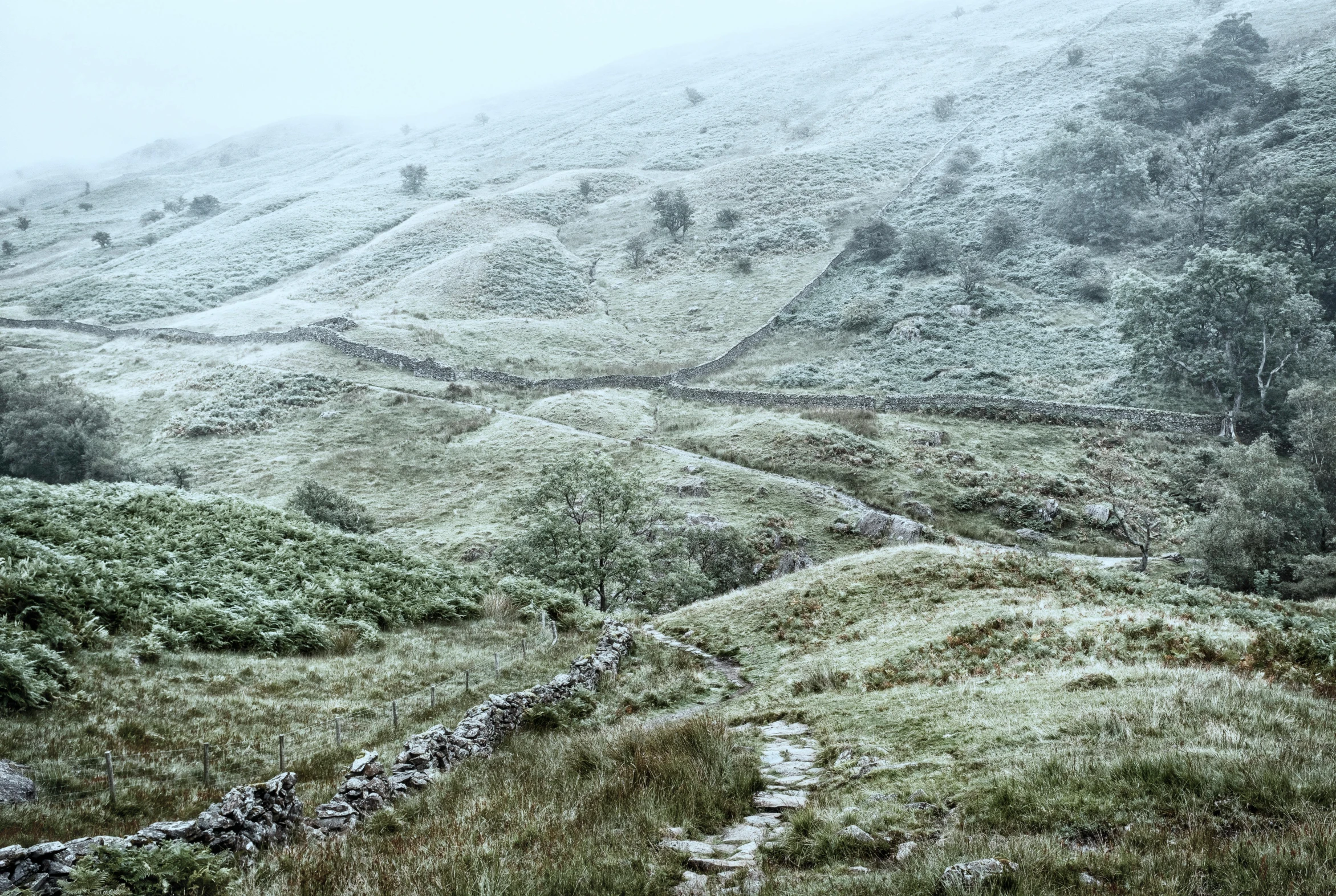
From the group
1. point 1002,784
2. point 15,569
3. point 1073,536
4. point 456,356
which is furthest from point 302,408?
point 1002,784

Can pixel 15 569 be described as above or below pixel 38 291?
below

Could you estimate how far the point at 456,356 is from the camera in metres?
70.1

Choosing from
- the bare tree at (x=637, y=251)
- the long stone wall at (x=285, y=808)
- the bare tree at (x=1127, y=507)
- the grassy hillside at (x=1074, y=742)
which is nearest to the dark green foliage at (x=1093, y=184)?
the bare tree at (x=1127, y=507)

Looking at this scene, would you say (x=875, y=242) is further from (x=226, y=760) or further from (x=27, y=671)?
(x=27, y=671)

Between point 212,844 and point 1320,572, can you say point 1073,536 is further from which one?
point 212,844

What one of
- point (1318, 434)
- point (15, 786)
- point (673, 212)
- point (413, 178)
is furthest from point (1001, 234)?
point (413, 178)

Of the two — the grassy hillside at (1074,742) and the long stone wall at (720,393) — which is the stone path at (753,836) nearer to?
the grassy hillside at (1074,742)

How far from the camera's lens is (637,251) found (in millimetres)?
100062

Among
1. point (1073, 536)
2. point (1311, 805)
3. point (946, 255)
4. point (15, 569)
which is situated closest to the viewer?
point (1311, 805)

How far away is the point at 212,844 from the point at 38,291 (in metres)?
126

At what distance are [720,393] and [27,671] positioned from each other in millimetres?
53595

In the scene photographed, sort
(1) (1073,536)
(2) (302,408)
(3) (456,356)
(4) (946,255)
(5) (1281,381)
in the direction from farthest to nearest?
(4) (946,255) < (3) (456,356) < (2) (302,408) < (5) (1281,381) < (1) (1073,536)

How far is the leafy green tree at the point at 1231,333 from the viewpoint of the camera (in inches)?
2046

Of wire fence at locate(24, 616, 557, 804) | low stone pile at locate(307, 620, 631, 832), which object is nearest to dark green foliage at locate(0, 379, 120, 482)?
wire fence at locate(24, 616, 557, 804)
